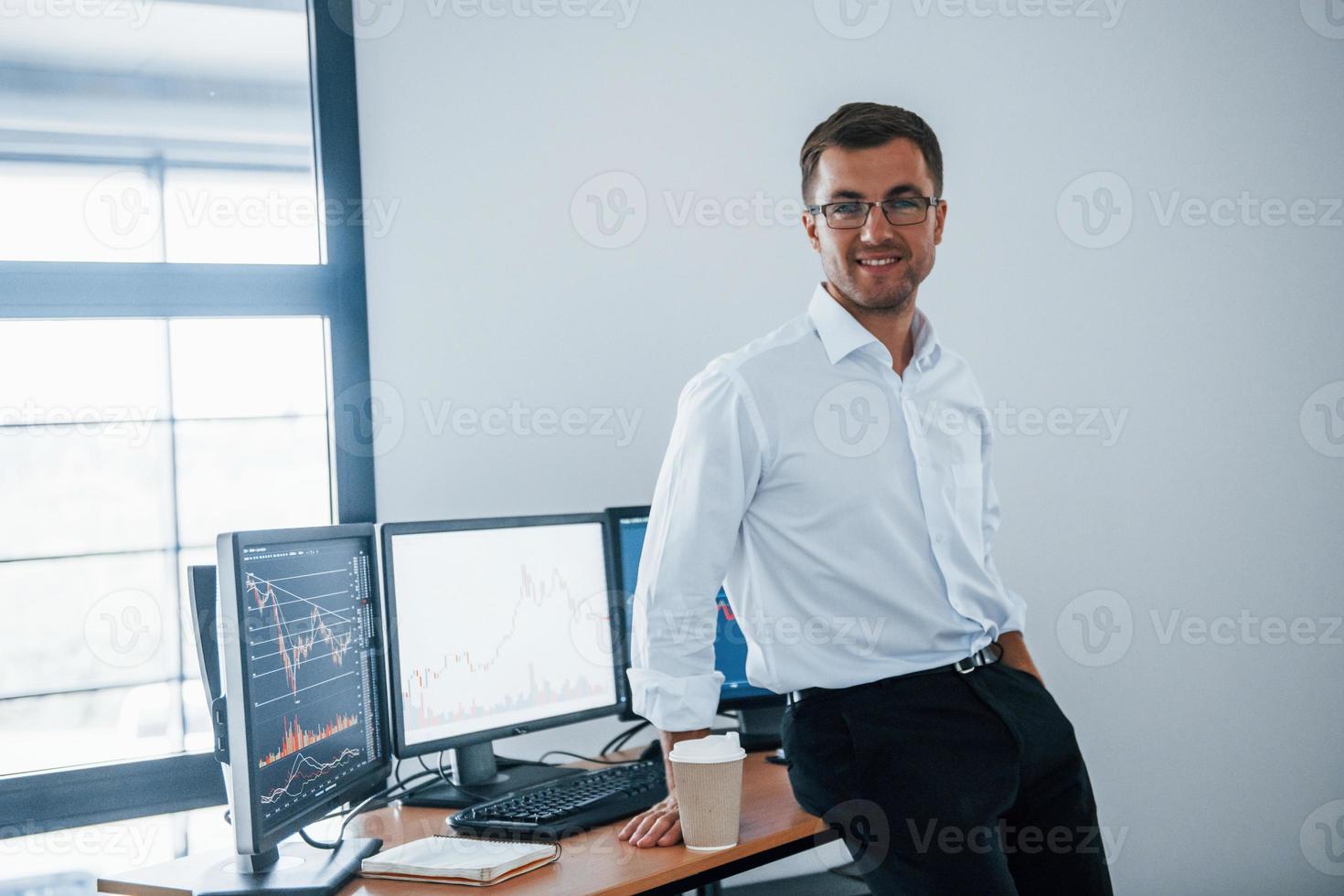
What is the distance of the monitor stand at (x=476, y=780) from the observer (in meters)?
1.93

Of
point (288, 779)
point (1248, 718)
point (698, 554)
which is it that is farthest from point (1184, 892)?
point (288, 779)

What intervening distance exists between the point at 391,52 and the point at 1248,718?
256cm

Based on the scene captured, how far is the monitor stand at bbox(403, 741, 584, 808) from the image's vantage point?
193 centimetres

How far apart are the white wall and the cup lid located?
1.02 m

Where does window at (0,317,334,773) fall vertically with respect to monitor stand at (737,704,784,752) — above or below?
Result: above

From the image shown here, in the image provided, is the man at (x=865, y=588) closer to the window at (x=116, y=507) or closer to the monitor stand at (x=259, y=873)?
the monitor stand at (x=259, y=873)

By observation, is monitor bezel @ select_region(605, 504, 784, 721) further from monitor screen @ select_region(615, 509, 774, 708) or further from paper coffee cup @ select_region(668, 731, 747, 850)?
paper coffee cup @ select_region(668, 731, 747, 850)

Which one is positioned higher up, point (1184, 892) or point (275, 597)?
point (275, 597)

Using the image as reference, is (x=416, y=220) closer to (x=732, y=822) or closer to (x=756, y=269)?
(x=756, y=269)

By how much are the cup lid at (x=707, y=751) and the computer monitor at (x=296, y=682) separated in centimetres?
47

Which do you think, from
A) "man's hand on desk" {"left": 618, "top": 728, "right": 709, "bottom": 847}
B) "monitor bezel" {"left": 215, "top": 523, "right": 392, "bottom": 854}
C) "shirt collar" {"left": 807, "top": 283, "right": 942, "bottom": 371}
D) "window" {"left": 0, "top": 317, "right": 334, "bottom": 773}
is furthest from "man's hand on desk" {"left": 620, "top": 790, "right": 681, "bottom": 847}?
"window" {"left": 0, "top": 317, "right": 334, "bottom": 773}

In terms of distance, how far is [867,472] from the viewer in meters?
1.68

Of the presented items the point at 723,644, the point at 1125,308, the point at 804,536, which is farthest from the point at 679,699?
the point at 1125,308

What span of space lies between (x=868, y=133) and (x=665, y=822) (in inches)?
42.7
